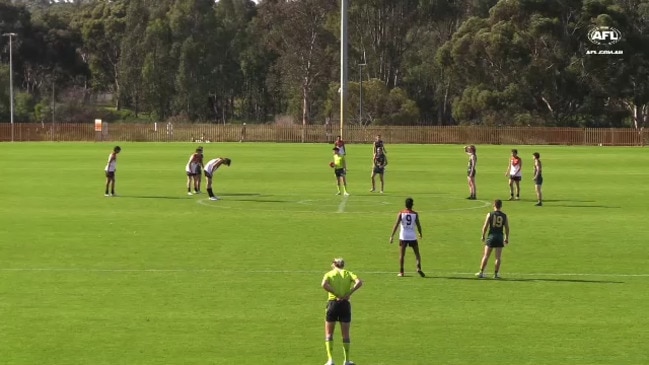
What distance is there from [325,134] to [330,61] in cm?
2349

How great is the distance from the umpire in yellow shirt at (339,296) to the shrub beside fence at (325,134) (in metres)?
90.3

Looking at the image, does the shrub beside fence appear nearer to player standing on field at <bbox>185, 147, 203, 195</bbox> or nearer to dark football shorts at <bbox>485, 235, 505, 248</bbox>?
player standing on field at <bbox>185, 147, 203, 195</bbox>

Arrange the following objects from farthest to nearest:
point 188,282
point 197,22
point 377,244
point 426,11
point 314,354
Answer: point 197,22
point 426,11
point 377,244
point 188,282
point 314,354

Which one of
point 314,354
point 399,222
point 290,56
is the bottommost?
point 314,354

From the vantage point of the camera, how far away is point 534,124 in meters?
109

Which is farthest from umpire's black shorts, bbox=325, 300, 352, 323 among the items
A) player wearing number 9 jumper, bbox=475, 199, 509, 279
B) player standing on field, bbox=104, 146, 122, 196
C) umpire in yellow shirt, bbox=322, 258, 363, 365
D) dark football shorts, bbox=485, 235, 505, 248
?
player standing on field, bbox=104, 146, 122, 196

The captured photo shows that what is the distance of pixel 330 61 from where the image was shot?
132 metres

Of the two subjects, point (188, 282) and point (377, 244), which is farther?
point (377, 244)

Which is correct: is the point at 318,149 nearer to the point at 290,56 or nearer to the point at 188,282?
the point at 290,56

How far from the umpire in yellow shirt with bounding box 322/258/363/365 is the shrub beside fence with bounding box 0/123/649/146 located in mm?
90256

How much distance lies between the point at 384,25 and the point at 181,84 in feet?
87.8

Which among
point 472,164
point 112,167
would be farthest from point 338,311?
point 112,167

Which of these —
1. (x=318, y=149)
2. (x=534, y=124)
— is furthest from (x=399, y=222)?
(x=534, y=124)

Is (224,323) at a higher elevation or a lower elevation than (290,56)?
lower
